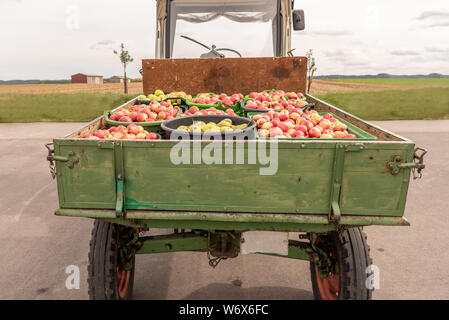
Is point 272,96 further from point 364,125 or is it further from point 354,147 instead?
point 354,147

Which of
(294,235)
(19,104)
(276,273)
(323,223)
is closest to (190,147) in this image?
(323,223)

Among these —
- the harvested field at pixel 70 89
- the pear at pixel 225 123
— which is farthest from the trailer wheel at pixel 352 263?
the harvested field at pixel 70 89

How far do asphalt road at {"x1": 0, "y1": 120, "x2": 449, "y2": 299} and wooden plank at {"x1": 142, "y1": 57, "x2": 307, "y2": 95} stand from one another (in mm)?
2263

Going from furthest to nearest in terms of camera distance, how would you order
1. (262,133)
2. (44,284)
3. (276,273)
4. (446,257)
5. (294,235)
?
(294,235), (446,257), (276,273), (44,284), (262,133)

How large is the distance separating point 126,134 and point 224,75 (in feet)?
8.72

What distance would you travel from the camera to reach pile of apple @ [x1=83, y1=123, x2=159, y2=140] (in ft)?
8.65

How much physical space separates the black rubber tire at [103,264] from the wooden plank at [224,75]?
9.50ft

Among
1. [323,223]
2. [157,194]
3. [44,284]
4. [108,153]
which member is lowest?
[44,284]

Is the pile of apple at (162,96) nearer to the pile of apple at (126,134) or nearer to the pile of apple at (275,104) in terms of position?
the pile of apple at (275,104)

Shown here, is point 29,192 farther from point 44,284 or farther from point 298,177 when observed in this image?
point 298,177

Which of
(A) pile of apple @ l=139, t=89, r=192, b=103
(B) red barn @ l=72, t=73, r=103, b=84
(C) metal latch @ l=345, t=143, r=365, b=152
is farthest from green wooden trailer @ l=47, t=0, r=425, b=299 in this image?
(B) red barn @ l=72, t=73, r=103, b=84

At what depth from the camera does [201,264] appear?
3.90 meters

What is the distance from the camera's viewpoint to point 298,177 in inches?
81.0

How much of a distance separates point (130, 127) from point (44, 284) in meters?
1.88
